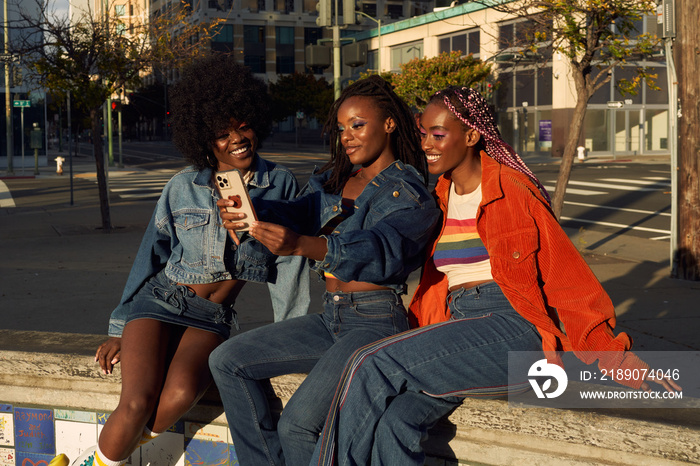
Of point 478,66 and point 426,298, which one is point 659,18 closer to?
point 426,298

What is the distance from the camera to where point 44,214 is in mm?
15766

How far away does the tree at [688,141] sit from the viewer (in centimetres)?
836

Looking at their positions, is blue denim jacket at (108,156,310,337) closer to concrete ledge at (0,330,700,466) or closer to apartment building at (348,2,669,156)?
concrete ledge at (0,330,700,466)

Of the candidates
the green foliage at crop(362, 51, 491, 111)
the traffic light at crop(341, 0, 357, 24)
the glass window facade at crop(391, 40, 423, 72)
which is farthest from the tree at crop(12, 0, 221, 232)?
the glass window facade at crop(391, 40, 423, 72)

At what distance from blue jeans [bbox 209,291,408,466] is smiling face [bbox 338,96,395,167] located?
593 mm

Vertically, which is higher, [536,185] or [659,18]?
[659,18]

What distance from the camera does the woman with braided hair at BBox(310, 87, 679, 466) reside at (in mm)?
2586

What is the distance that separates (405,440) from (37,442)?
1684 mm

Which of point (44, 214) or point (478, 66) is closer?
point (44, 214)

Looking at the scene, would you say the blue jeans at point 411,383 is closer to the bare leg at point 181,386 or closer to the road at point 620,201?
the bare leg at point 181,386

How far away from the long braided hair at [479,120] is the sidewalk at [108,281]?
2.16 meters

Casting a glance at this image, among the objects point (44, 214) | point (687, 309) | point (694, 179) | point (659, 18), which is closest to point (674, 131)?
point (694, 179)

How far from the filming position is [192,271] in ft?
11.4

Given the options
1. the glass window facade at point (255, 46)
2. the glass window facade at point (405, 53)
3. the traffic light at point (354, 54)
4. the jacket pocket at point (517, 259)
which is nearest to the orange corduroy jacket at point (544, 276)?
the jacket pocket at point (517, 259)
